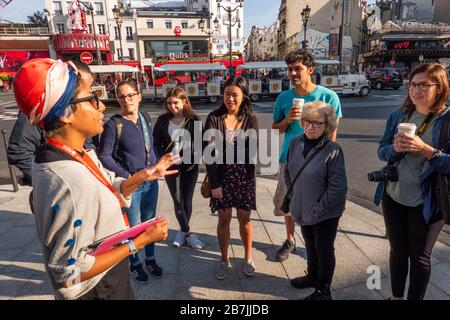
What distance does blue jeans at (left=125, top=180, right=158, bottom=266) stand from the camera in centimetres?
277

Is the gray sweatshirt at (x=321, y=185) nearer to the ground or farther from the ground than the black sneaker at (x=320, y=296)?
farther from the ground

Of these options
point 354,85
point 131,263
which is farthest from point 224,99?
point 354,85

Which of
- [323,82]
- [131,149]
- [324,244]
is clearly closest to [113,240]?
[131,149]

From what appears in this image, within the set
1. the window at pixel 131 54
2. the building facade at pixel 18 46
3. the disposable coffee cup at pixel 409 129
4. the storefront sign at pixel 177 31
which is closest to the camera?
the disposable coffee cup at pixel 409 129

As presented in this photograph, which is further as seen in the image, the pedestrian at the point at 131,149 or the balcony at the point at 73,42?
the balcony at the point at 73,42

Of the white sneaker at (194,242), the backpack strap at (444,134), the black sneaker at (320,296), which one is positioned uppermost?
the backpack strap at (444,134)

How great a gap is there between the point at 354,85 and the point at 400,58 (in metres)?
25.8

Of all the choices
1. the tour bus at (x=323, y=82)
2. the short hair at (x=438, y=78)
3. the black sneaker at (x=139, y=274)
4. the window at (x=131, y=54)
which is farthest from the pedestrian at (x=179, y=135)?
the window at (x=131, y=54)

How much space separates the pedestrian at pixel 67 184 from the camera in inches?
45.2

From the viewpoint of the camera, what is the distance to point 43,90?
3.77ft

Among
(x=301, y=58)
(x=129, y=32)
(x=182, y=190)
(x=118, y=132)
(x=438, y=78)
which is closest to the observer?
(x=438, y=78)

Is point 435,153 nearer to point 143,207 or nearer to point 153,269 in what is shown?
point 143,207

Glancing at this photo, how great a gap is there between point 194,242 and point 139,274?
0.83 meters

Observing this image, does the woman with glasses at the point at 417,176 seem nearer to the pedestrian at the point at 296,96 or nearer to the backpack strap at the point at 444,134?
the backpack strap at the point at 444,134
